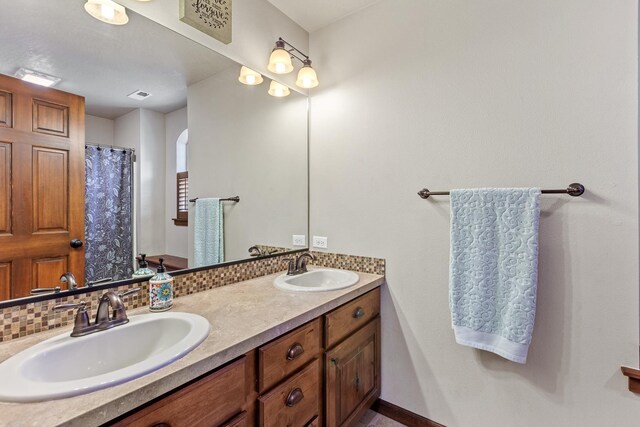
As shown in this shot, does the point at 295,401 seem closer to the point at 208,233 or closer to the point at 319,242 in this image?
the point at 208,233

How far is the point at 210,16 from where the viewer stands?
1.51 m

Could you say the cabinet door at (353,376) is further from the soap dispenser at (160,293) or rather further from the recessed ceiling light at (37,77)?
the recessed ceiling light at (37,77)

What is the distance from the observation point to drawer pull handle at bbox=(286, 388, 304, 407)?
3.76 feet

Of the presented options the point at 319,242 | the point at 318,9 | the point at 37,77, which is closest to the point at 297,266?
the point at 319,242

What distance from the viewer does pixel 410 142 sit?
171 centimetres

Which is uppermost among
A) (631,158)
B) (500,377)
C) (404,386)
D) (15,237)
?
(631,158)

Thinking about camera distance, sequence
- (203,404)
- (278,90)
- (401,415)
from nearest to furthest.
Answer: (203,404), (401,415), (278,90)

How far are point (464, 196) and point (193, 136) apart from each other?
1.41 meters

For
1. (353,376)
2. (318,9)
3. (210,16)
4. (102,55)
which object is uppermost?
(318,9)

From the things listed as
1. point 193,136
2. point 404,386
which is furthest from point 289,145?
point 404,386

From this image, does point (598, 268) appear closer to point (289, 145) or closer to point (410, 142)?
point (410, 142)

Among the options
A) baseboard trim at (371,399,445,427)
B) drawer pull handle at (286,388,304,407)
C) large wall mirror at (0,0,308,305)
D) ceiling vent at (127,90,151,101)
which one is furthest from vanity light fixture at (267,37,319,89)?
baseboard trim at (371,399,445,427)

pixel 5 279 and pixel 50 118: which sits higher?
pixel 50 118

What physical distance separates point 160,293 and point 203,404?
0.53 metres
